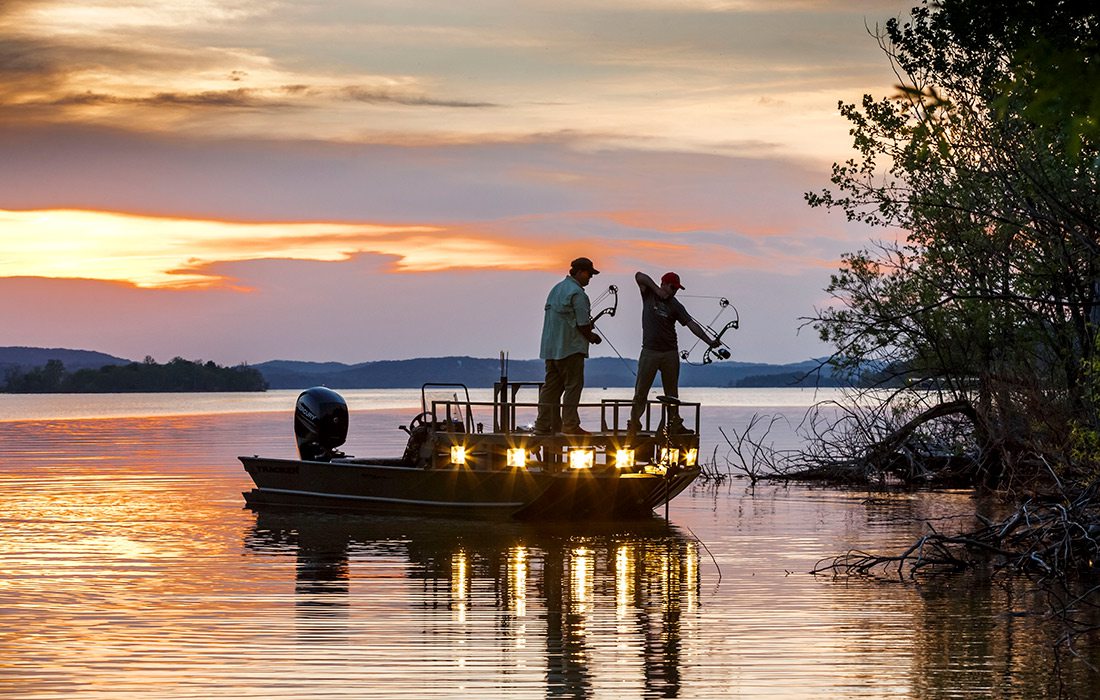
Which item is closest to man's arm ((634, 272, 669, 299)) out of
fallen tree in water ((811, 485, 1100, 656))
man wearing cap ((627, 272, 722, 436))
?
man wearing cap ((627, 272, 722, 436))

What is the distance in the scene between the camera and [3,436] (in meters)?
63.2

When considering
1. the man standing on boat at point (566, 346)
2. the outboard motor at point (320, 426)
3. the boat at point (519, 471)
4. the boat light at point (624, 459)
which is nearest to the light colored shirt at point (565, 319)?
the man standing on boat at point (566, 346)

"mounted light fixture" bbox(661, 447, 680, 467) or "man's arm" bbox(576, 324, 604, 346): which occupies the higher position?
"man's arm" bbox(576, 324, 604, 346)

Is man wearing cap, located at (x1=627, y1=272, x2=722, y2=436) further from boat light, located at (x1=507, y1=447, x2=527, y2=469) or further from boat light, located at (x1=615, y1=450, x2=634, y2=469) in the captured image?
boat light, located at (x1=507, y1=447, x2=527, y2=469)

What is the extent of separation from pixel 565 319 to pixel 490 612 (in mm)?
7641

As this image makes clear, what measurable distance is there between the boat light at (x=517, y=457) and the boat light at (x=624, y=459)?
1.32 metres

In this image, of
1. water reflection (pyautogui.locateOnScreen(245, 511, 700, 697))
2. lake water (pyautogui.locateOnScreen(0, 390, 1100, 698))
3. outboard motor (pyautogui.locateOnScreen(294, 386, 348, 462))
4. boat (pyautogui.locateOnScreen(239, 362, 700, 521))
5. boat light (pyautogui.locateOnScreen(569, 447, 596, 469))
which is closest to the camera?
lake water (pyautogui.locateOnScreen(0, 390, 1100, 698))

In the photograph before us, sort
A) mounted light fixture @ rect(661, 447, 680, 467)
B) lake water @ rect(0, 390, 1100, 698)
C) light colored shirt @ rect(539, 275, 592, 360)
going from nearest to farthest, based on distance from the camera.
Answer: lake water @ rect(0, 390, 1100, 698)
light colored shirt @ rect(539, 275, 592, 360)
mounted light fixture @ rect(661, 447, 680, 467)

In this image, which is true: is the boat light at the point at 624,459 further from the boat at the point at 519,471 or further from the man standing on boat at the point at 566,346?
the man standing on boat at the point at 566,346

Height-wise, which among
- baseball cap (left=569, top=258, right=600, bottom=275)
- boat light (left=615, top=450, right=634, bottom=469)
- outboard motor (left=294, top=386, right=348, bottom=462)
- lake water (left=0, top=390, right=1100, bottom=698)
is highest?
baseball cap (left=569, top=258, right=600, bottom=275)

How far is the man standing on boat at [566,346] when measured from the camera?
71.1ft

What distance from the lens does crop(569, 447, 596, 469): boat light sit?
2242 centimetres

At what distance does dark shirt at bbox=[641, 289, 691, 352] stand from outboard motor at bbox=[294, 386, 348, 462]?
19.1 feet

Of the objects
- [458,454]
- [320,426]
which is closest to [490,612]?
[458,454]
